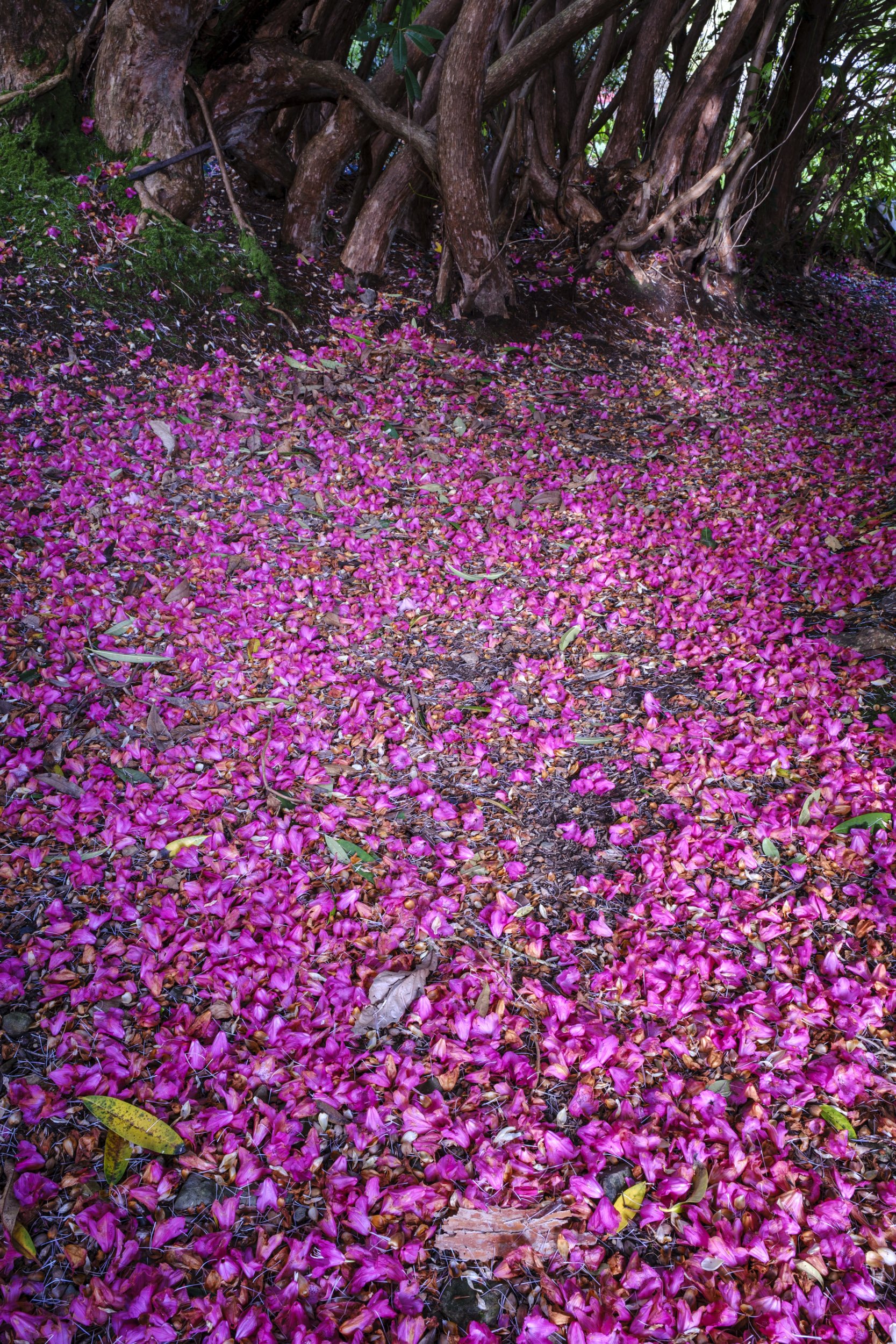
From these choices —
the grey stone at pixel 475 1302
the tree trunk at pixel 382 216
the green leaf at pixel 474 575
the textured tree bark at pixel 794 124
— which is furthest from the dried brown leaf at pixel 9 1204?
the textured tree bark at pixel 794 124

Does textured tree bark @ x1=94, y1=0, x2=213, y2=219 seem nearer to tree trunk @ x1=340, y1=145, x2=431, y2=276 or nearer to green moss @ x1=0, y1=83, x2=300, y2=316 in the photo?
green moss @ x1=0, y1=83, x2=300, y2=316

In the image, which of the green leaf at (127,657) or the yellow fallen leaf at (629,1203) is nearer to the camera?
the yellow fallen leaf at (629,1203)

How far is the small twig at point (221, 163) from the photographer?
6082 mm

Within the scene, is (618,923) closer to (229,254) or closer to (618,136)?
(229,254)

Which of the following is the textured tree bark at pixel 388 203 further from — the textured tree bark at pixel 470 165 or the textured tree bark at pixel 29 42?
the textured tree bark at pixel 29 42

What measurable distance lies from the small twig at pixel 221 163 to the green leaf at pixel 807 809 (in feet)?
19.9

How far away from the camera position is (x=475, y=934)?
8.85 ft

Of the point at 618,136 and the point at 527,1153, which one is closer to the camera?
the point at 527,1153

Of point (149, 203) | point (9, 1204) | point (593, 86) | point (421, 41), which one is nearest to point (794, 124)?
point (593, 86)

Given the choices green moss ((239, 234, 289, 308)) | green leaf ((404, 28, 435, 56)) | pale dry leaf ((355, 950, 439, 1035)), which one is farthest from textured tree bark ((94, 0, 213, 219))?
pale dry leaf ((355, 950, 439, 1035))

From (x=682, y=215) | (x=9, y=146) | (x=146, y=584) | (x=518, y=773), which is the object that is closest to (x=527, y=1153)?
(x=518, y=773)

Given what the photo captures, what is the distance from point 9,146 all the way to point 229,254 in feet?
5.31

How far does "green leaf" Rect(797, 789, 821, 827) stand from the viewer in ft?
9.95

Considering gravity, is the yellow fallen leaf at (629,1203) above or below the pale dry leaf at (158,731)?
below
